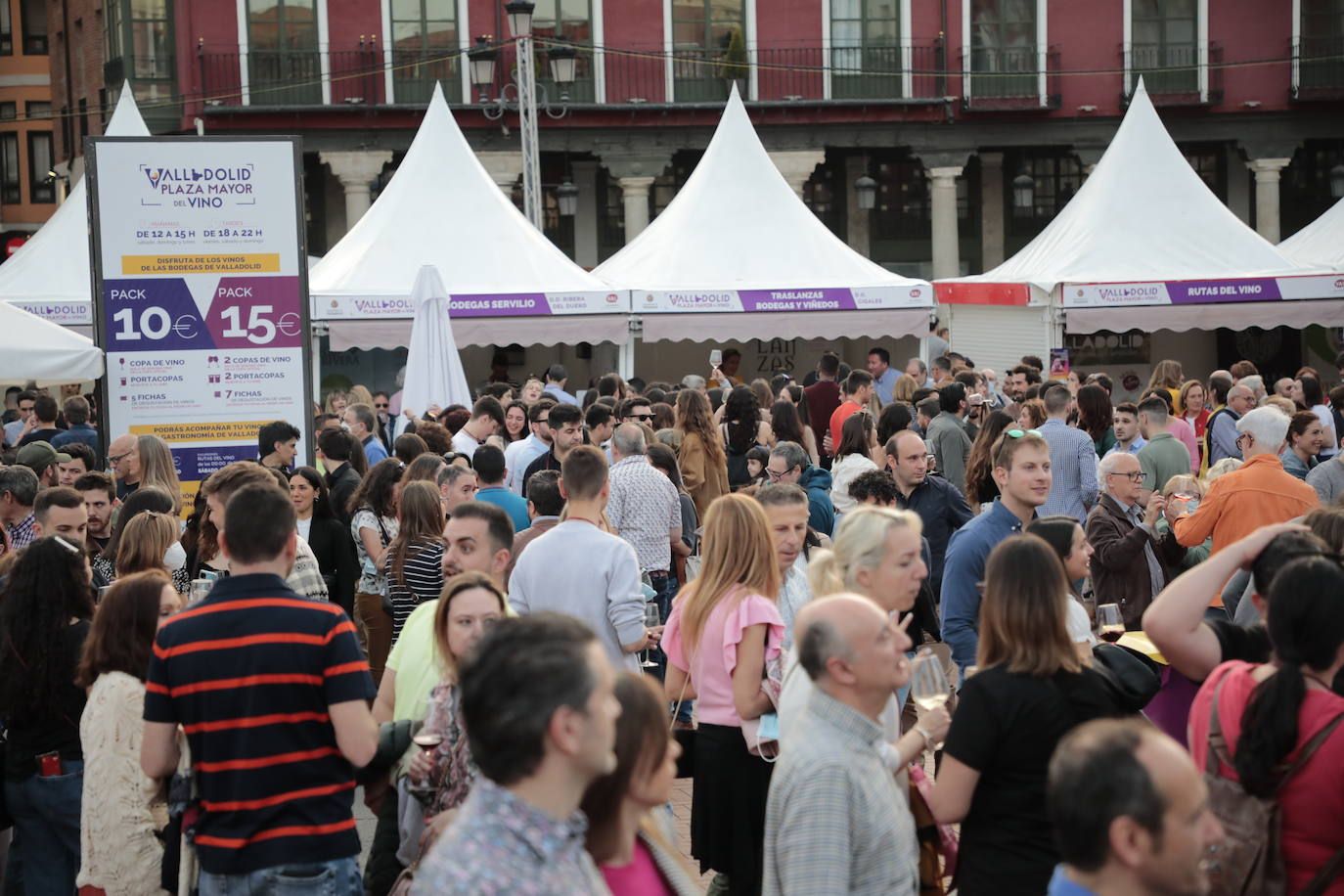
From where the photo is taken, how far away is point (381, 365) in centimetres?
2241

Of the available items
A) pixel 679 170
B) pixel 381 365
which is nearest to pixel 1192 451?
pixel 381 365

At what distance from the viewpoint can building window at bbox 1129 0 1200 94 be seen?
36.6 m

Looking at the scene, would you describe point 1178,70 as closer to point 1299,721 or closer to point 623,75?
point 623,75

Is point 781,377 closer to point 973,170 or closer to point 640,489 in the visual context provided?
point 640,489

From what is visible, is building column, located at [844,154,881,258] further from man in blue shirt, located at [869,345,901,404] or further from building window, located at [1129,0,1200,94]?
man in blue shirt, located at [869,345,901,404]

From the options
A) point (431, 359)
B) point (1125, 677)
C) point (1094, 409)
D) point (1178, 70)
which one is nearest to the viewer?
point (1125, 677)

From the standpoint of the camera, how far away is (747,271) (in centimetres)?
1902

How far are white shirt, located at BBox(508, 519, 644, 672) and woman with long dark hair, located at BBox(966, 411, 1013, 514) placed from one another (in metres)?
4.08

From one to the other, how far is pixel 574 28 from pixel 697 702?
32328 millimetres

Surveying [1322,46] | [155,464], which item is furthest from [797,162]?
[155,464]

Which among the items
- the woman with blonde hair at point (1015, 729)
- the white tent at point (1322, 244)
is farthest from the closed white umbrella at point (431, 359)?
the white tent at point (1322, 244)

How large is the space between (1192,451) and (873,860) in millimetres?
9636

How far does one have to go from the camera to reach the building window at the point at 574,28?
35.4 m

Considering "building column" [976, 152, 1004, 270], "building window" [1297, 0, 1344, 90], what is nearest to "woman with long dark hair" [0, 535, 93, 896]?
"building column" [976, 152, 1004, 270]
